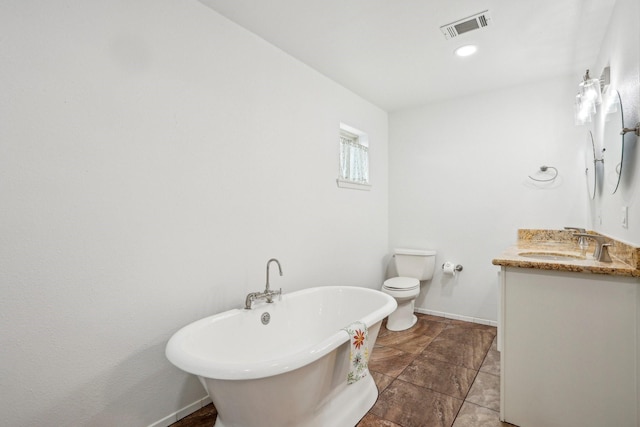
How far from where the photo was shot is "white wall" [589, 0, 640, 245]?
1468 mm

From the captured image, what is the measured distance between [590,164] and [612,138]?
899 mm

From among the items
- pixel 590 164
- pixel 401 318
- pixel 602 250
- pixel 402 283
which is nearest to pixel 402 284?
pixel 402 283

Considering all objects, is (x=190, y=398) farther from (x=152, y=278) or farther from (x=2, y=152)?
(x=2, y=152)

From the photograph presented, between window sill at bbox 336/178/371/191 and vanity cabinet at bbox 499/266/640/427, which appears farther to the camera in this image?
window sill at bbox 336/178/371/191

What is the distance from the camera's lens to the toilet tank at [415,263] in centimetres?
339

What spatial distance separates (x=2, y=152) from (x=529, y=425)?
9.21 ft

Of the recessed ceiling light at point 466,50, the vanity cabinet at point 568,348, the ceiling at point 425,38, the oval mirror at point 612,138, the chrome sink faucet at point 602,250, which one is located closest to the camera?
the vanity cabinet at point 568,348

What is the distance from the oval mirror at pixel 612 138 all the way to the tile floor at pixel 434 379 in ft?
5.01

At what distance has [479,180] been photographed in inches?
128

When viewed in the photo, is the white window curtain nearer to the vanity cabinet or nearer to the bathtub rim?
the vanity cabinet

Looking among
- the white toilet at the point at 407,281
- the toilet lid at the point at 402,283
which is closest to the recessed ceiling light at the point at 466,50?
the white toilet at the point at 407,281

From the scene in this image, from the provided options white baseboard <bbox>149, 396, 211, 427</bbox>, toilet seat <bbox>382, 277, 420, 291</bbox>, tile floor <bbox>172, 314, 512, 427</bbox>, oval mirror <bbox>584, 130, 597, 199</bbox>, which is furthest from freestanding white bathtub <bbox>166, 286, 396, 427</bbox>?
oval mirror <bbox>584, 130, 597, 199</bbox>

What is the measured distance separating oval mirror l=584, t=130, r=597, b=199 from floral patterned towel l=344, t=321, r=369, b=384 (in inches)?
89.5

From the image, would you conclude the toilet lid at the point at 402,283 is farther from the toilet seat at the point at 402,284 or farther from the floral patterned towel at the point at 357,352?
the floral patterned towel at the point at 357,352
